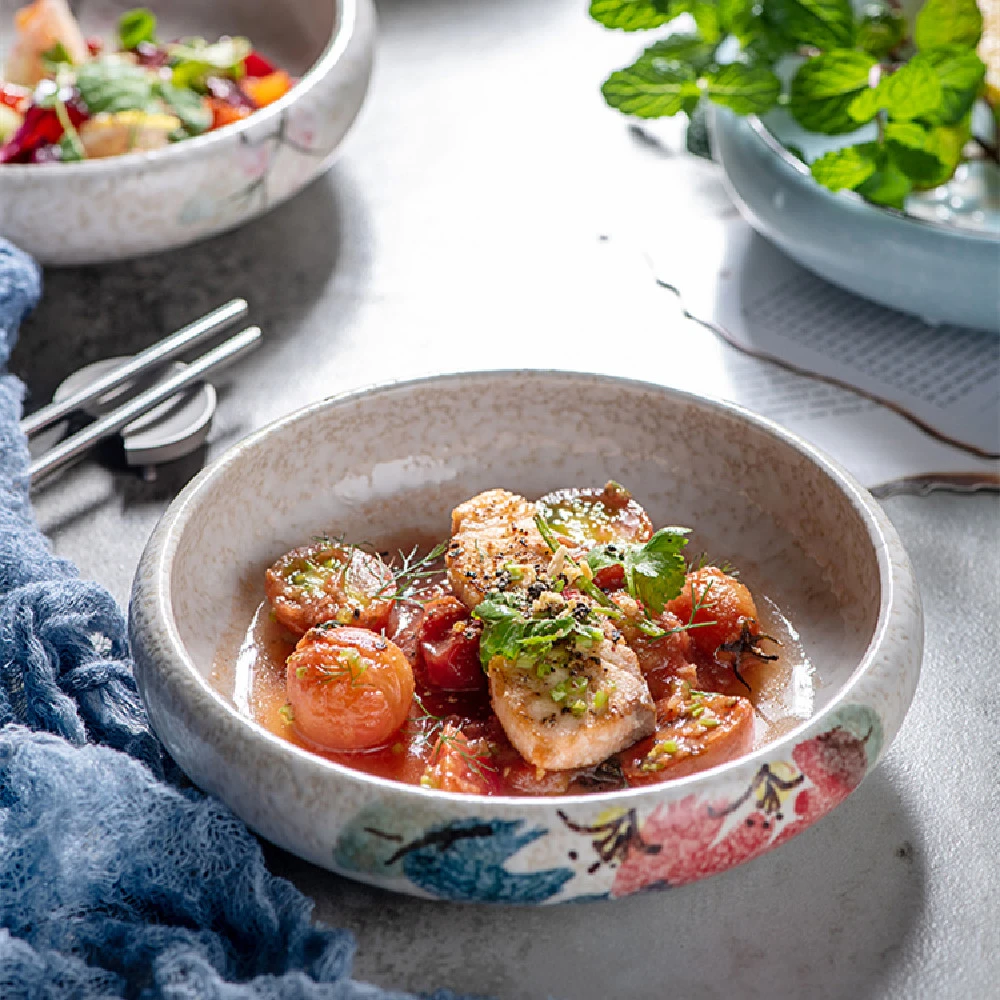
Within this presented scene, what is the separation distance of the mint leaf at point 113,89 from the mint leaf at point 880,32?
36.8 inches

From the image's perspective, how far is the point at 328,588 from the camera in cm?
112

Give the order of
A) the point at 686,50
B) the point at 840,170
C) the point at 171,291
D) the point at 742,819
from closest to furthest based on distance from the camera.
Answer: the point at 742,819 → the point at 840,170 → the point at 686,50 → the point at 171,291

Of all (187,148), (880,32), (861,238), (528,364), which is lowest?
(528,364)

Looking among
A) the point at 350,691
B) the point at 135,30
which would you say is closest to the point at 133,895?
the point at 350,691

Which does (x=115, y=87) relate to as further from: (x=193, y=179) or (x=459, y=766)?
(x=459, y=766)

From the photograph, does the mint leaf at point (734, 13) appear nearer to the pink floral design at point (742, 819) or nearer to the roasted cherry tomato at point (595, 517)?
the roasted cherry tomato at point (595, 517)

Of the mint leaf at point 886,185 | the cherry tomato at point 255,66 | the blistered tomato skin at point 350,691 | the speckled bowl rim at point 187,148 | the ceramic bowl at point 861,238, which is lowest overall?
the ceramic bowl at point 861,238

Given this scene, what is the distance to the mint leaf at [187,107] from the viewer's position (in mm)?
1770

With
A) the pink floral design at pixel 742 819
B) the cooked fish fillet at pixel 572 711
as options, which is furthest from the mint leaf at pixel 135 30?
the pink floral design at pixel 742 819

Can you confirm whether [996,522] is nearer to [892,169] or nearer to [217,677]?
[892,169]

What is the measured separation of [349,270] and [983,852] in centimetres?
115

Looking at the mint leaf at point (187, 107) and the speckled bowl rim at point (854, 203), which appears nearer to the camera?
the speckled bowl rim at point (854, 203)

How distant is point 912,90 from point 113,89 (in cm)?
101

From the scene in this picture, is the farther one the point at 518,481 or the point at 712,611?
the point at 518,481
